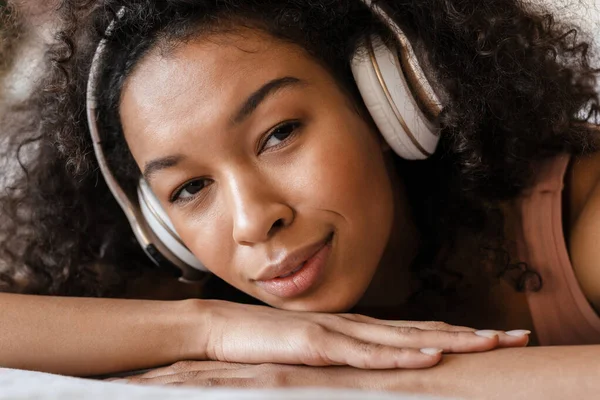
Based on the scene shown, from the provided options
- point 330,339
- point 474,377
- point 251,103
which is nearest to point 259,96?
point 251,103

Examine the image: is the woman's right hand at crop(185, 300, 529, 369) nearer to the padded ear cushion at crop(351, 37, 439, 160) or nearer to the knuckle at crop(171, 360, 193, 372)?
the knuckle at crop(171, 360, 193, 372)

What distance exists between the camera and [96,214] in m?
1.50

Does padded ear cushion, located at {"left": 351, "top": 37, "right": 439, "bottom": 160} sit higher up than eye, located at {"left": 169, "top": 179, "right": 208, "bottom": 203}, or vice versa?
padded ear cushion, located at {"left": 351, "top": 37, "right": 439, "bottom": 160}

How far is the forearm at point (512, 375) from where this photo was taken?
0.79 meters

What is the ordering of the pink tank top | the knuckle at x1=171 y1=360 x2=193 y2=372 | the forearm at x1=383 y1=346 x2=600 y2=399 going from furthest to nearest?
the pink tank top
the knuckle at x1=171 y1=360 x2=193 y2=372
the forearm at x1=383 y1=346 x2=600 y2=399

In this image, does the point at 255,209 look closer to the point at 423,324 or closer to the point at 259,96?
the point at 259,96

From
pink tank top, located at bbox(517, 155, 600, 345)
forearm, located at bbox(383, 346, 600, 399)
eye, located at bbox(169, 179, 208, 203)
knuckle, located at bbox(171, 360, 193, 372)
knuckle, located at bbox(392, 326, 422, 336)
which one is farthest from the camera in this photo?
pink tank top, located at bbox(517, 155, 600, 345)

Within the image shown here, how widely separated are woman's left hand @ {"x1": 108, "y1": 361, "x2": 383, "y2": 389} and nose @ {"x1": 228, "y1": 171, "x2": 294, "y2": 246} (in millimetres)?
186

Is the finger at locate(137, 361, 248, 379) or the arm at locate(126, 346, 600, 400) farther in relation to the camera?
the finger at locate(137, 361, 248, 379)

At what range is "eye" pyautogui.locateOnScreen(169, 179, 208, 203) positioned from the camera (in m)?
1.12

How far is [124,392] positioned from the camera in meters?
0.60

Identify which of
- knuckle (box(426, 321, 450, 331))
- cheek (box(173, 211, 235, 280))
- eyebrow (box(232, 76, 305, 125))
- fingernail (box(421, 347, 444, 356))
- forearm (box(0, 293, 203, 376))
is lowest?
forearm (box(0, 293, 203, 376))

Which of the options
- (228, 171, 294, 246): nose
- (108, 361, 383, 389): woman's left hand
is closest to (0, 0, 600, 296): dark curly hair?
(228, 171, 294, 246): nose

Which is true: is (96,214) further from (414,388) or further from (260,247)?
(414,388)
